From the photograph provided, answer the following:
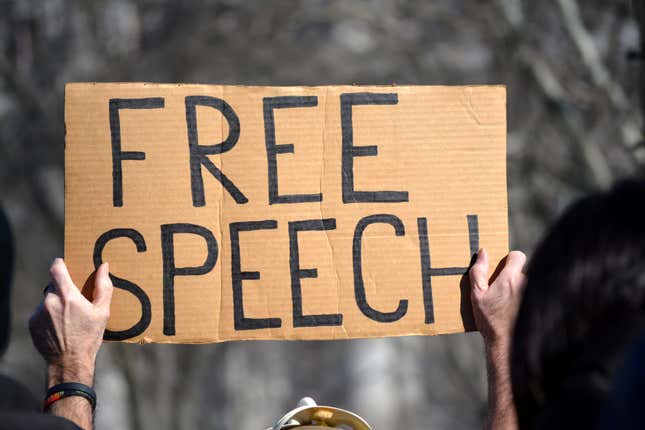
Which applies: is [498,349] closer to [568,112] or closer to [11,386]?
[11,386]

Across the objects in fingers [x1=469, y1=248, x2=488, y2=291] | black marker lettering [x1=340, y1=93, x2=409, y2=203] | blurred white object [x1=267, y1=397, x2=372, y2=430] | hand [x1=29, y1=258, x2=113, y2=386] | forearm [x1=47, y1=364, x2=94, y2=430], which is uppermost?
black marker lettering [x1=340, y1=93, x2=409, y2=203]

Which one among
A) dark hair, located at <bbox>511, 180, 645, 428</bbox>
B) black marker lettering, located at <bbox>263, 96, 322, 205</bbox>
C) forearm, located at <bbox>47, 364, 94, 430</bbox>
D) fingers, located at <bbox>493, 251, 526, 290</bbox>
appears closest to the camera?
dark hair, located at <bbox>511, 180, 645, 428</bbox>

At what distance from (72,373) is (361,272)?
2.86 ft

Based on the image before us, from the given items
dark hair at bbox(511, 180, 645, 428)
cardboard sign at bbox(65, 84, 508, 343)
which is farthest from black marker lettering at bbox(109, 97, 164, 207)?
dark hair at bbox(511, 180, 645, 428)

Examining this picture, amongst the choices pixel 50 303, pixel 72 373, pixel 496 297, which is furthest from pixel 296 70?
pixel 72 373

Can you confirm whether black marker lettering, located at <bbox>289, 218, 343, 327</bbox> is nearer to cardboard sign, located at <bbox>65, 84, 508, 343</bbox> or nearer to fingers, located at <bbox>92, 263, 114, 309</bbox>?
cardboard sign, located at <bbox>65, 84, 508, 343</bbox>

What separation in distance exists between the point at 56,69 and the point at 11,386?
6483mm

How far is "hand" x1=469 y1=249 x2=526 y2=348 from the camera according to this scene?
2.74 metres

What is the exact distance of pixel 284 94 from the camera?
115 inches

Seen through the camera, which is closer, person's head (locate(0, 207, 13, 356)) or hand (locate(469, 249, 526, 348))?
hand (locate(469, 249, 526, 348))

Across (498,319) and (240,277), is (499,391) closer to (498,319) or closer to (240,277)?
(498,319)

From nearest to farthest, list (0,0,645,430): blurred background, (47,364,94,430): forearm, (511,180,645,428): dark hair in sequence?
(511,180,645,428): dark hair → (47,364,94,430): forearm → (0,0,645,430): blurred background

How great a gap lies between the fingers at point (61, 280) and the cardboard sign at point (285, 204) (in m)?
0.08

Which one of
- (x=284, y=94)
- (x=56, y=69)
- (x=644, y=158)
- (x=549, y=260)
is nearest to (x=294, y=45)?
(x=56, y=69)
